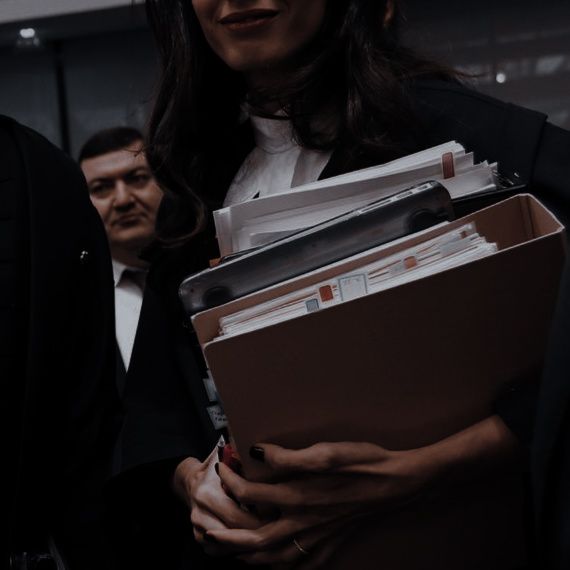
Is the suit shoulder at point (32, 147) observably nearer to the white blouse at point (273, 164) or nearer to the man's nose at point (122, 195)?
the white blouse at point (273, 164)

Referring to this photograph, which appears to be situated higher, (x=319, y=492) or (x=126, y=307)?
(x=319, y=492)

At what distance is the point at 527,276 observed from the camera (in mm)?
1080

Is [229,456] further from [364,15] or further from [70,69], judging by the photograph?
[70,69]

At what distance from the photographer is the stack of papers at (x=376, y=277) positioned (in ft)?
3.57

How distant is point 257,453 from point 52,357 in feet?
1.86

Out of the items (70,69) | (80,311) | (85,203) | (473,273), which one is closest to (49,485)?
(80,311)

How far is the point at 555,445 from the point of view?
2.58 feet

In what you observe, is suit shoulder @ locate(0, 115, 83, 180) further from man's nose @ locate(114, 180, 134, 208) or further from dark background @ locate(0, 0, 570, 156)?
man's nose @ locate(114, 180, 134, 208)

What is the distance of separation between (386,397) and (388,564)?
0.71ft

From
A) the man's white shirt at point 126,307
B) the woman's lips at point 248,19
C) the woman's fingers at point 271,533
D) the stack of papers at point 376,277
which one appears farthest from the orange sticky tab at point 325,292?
the man's white shirt at point 126,307

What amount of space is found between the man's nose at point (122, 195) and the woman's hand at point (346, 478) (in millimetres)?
2918

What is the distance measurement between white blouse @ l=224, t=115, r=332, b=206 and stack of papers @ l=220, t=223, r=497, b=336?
0.39 m

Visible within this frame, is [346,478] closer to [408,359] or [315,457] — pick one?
[315,457]

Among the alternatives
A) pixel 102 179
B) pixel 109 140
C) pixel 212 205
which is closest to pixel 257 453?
pixel 212 205
